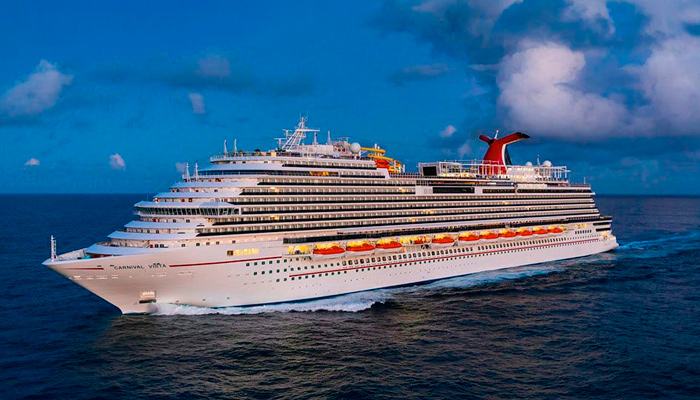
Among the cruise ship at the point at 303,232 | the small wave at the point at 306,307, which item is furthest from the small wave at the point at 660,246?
the small wave at the point at 306,307

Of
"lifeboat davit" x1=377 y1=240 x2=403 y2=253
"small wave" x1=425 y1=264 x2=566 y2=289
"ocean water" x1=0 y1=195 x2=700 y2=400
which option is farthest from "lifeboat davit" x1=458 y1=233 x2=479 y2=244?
"lifeboat davit" x1=377 y1=240 x2=403 y2=253

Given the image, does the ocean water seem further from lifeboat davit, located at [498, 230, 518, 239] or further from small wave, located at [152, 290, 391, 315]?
lifeboat davit, located at [498, 230, 518, 239]

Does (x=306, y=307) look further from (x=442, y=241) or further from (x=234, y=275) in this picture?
(x=442, y=241)

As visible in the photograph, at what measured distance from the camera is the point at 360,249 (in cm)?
4391

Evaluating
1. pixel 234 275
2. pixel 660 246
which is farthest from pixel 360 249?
pixel 660 246

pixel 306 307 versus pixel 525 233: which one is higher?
pixel 525 233

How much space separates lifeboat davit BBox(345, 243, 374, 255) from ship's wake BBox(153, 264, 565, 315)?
3840mm

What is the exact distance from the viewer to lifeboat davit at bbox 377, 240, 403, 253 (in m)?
45.6

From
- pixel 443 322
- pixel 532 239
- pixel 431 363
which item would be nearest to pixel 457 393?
pixel 431 363

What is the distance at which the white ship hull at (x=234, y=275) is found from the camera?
3516 centimetres

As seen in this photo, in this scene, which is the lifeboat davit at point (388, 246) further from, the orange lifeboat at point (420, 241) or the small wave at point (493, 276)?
the small wave at point (493, 276)

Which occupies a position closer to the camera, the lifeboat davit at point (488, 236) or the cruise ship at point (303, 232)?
the cruise ship at point (303, 232)

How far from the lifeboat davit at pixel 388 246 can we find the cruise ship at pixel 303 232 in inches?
5.4

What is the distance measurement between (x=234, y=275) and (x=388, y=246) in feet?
50.1
